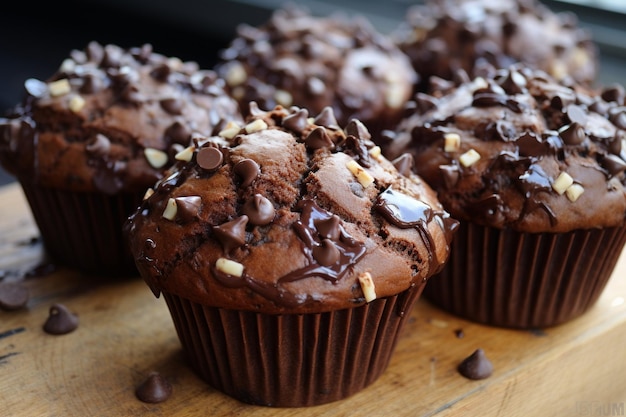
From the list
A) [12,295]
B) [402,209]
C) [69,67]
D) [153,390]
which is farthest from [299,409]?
[69,67]

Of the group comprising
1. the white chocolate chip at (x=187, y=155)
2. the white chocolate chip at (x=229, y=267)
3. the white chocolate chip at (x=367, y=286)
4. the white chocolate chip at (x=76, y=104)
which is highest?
the white chocolate chip at (x=187, y=155)

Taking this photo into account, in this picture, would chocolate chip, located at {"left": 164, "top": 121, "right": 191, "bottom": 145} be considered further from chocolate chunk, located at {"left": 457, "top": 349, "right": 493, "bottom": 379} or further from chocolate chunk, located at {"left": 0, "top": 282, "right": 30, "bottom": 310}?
chocolate chunk, located at {"left": 457, "top": 349, "right": 493, "bottom": 379}

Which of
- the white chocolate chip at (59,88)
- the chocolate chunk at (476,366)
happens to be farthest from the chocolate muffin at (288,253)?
the white chocolate chip at (59,88)

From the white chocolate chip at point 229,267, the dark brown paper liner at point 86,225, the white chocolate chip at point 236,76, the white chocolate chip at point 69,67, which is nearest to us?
the white chocolate chip at point 229,267

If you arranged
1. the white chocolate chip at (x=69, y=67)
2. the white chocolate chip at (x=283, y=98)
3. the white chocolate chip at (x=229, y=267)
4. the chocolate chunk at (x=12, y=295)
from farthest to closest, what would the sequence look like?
the white chocolate chip at (x=283, y=98) → the white chocolate chip at (x=69, y=67) → the chocolate chunk at (x=12, y=295) → the white chocolate chip at (x=229, y=267)

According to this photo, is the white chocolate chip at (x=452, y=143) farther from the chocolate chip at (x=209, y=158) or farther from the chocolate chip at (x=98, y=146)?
the chocolate chip at (x=98, y=146)

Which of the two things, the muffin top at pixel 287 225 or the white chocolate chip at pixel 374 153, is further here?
the white chocolate chip at pixel 374 153

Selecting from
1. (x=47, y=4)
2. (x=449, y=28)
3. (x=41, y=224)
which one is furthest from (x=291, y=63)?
(x=47, y=4)

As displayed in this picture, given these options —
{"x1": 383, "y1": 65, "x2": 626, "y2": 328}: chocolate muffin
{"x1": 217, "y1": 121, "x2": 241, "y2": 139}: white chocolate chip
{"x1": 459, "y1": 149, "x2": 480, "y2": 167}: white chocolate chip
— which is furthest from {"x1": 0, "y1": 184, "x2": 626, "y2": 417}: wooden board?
{"x1": 217, "y1": 121, "x2": 241, "y2": 139}: white chocolate chip
